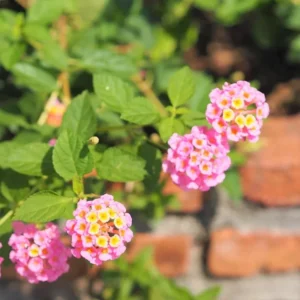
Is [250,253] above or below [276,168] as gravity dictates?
below

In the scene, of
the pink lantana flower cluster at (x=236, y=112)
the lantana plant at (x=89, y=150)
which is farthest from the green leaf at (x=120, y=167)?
the pink lantana flower cluster at (x=236, y=112)

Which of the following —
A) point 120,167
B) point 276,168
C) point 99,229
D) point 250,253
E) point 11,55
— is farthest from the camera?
point 250,253

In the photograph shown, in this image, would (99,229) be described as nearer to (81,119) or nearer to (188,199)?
(81,119)

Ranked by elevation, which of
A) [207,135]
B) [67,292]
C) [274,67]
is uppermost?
[207,135]

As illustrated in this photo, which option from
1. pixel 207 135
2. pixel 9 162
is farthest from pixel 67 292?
pixel 207 135

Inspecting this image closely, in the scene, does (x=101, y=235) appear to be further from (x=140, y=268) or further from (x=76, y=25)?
(x=76, y=25)

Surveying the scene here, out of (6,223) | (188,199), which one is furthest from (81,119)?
(188,199)
